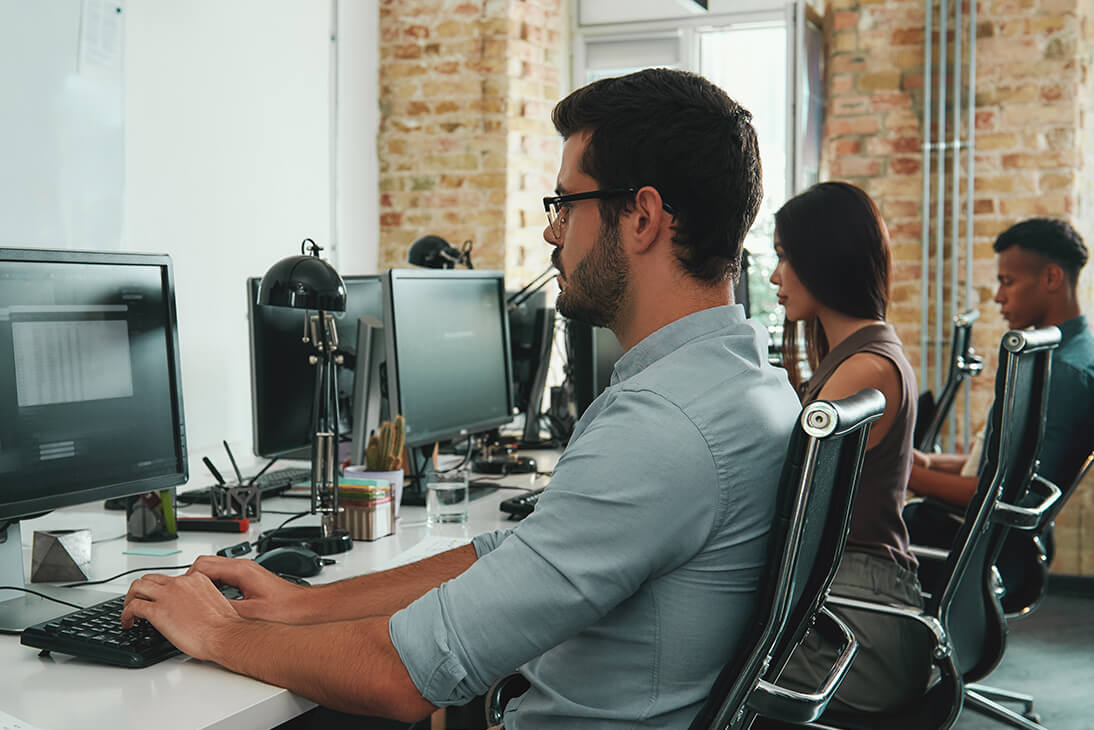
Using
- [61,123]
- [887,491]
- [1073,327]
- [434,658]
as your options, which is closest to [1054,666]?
[1073,327]

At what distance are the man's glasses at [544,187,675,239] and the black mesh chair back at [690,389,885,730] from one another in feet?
1.14

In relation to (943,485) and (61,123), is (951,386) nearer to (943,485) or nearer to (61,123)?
(943,485)

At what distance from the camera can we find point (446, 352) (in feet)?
8.39

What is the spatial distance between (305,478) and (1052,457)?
1.90m

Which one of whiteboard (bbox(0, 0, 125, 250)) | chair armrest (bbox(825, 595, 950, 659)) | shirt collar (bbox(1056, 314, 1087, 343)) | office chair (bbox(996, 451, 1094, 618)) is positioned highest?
whiteboard (bbox(0, 0, 125, 250))

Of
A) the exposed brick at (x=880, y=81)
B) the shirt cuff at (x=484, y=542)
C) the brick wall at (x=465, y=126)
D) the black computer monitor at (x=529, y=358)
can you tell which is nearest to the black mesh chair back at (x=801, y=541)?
the shirt cuff at (x=484, y=542)

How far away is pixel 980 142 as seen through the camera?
4.35 m

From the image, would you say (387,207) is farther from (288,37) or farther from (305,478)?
(305,478)

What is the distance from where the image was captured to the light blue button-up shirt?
3.57 ft

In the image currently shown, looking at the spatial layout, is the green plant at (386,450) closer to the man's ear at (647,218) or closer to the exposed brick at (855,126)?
the man's ear at (647,218)

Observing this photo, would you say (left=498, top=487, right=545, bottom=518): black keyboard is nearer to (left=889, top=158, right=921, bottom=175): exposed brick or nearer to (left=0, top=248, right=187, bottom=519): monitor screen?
(left=0, top=248, right=187, bottom=519): monitor screen

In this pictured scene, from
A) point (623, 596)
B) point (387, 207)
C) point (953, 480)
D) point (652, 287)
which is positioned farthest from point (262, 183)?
point (623, 596)

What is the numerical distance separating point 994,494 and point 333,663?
1.37 m

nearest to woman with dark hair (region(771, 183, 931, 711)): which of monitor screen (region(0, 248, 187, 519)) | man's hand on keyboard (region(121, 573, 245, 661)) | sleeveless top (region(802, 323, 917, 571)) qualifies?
sleeveless top (region(802, 323, 917, 571))
